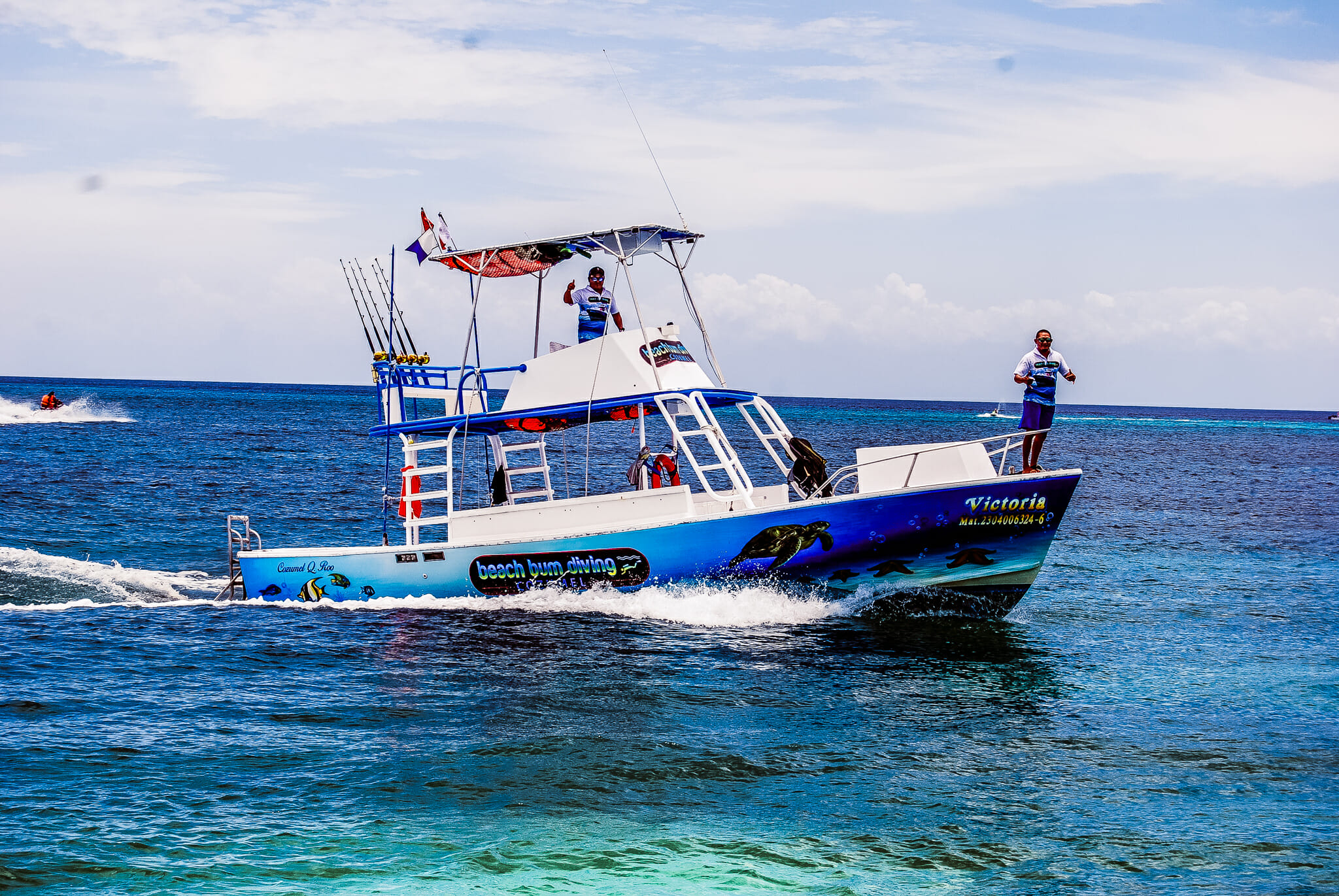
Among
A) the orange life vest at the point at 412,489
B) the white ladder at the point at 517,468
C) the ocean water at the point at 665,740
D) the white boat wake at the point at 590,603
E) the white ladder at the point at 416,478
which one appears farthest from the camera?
the white ladder at the point at 517,468

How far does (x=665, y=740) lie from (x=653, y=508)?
5.03 meters

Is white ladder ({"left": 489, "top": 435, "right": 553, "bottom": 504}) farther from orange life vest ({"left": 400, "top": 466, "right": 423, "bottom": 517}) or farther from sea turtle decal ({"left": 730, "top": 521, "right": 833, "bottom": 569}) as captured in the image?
sea turtle decal ({"left": 730, "top": 521, "right": 833, "bottom": 569})

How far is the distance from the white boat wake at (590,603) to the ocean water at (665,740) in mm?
54

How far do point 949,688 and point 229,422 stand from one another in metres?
84.6

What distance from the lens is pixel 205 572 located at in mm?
20422

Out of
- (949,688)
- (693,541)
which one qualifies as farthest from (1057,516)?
(693,541)

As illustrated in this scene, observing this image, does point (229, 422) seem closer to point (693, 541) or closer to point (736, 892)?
point (693, 541)

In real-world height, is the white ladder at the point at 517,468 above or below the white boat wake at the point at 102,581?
above

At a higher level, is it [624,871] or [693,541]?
[693,541]

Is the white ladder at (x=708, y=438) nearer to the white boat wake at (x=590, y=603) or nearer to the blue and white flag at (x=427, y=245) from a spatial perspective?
the white boat wake at (x=590, y=603)

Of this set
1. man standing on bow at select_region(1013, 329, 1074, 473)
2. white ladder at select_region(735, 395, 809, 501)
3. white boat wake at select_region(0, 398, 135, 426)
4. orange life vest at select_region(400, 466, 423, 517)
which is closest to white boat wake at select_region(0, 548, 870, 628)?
orange life vest at select_region(400, 466, 423, 517)

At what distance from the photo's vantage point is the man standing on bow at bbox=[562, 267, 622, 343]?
51.5ft

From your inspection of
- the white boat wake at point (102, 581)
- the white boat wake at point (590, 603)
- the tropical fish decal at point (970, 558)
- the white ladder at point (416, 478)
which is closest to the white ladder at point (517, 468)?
the white ladder at point (416, 478)

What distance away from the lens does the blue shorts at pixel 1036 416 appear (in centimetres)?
1435
